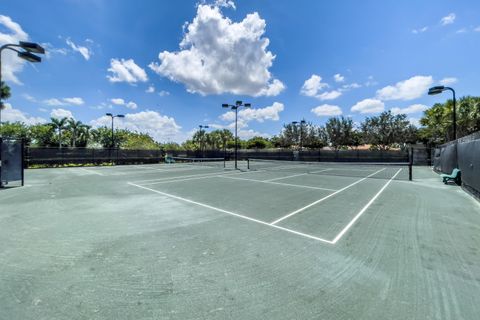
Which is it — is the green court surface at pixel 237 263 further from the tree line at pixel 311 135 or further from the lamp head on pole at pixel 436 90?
the tree line at pixel 311 135

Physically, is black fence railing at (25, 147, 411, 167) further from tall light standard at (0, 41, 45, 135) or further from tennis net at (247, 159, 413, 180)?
tall light standard at (0, 41, 45, 135)

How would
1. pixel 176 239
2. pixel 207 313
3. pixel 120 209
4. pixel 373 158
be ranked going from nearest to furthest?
1. pixel 207 313
2. pixel 176 239
3. pixel 120 209
4. pixel 373 158

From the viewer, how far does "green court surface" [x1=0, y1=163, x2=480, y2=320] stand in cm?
262

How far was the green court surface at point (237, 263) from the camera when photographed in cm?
262

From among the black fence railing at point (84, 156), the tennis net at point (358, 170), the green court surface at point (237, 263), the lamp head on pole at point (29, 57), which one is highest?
the lamp head on pole at point (29, 57)

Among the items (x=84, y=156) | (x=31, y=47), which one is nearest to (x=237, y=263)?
(x=31, y=47)

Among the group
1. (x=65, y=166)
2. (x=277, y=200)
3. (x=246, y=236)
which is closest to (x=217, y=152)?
(x=65, y=166)

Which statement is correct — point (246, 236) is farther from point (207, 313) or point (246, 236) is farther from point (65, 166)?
point (65, 166)

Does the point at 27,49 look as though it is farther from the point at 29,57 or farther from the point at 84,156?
the point at 84,156

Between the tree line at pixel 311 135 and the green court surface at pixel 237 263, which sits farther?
the tree line at pixel 311 135

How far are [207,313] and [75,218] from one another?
5372 mm

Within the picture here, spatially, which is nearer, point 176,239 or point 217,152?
point 176,239

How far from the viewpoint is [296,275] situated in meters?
3.32

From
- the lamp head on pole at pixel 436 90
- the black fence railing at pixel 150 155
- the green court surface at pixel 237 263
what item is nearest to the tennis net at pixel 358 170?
the black fence railing at pixel 150 155
